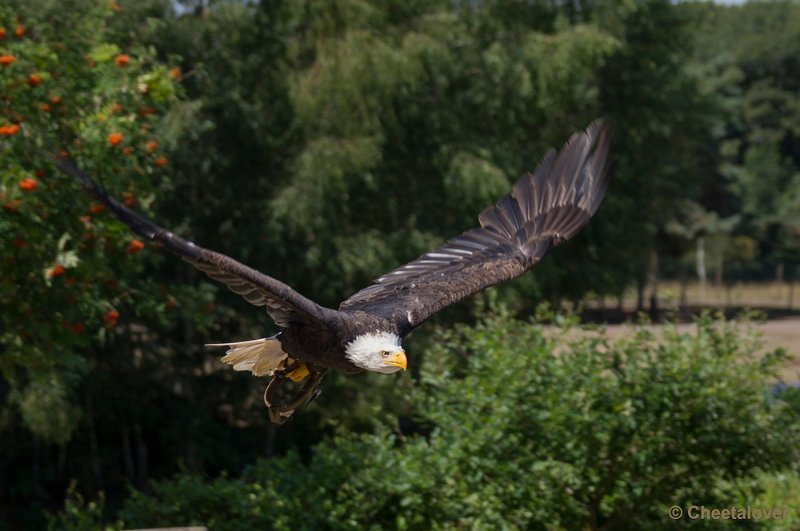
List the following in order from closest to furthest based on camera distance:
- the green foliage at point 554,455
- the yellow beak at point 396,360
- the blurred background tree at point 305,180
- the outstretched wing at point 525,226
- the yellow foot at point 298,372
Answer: the yellow beak at point 396,360 → the yellow foot at point 298,372 → the outstretched wing at point 525,226 → the green foliage at point 554,455 → the blurred background tree at point 305,180

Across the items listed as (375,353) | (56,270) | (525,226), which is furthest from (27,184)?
(525,226)

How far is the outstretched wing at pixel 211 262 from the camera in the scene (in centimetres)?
441

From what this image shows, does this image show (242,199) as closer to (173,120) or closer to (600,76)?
(173,120)

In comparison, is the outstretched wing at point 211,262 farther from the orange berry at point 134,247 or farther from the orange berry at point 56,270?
the orange berry at point 134,247

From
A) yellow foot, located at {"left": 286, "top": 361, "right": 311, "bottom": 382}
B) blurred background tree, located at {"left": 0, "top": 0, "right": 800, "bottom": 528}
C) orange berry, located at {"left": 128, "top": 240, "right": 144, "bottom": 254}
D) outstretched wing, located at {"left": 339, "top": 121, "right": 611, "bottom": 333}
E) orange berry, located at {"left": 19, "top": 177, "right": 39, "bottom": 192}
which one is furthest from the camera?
blurred background tree, located at {"left": 0, "top": 0, "right": 800, "bottom": 528}

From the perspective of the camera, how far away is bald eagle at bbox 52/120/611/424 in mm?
4582

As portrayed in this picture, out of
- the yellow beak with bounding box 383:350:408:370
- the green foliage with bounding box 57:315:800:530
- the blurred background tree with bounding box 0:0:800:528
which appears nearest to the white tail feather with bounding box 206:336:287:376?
the yellow beak with bounding box 383:350:408:370

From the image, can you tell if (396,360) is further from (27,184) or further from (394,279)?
(27,184)

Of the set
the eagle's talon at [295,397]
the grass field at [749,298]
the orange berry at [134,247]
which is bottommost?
the grass field at [749,298]

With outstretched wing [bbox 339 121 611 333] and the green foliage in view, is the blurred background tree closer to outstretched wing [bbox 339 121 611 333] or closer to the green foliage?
the green foliage

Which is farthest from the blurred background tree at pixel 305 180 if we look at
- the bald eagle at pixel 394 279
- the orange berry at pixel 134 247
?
the bald eagle at pixel 394 279

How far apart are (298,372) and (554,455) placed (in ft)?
8.41

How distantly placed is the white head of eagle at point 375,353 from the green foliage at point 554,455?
2.73 meters

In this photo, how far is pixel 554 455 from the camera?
7.64 meters
